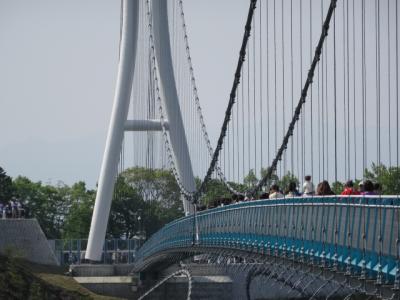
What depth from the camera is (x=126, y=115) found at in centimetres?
9656

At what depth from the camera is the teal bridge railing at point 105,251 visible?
355 ft

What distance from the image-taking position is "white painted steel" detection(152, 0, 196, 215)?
91500mm

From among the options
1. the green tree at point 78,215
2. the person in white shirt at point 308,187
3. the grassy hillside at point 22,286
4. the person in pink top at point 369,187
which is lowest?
the grassy hillside at point 22,286

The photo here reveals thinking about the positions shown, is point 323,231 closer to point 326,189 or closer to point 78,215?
point 326,189

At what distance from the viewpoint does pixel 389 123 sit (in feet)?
113

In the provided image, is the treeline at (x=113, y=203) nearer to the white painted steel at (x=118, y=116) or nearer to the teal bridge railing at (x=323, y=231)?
the white painted steel at (x=118, y=116)

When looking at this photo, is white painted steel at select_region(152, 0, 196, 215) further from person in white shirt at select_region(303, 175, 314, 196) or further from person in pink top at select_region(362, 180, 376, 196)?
person in pink top at select_region(362, 180, 376, 196)

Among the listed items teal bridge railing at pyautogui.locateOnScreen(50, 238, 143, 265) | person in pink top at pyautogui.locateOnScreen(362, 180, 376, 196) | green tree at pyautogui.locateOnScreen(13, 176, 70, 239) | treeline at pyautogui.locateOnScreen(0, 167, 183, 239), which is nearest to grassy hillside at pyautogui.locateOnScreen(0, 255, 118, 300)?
person in pink top at pyautogui.locateOnScreen(362, 180, 376, 196)

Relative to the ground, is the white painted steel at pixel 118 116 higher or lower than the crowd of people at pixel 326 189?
higher

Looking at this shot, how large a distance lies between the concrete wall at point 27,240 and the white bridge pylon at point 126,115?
2.79 m

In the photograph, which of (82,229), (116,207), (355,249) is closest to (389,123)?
(355,249)

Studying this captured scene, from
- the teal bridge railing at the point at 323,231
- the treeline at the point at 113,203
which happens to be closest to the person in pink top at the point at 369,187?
the teal bridge railing at the point at 323,231

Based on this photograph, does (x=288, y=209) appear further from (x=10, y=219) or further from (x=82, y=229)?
(x=82, y=229)

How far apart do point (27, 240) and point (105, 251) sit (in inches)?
609
